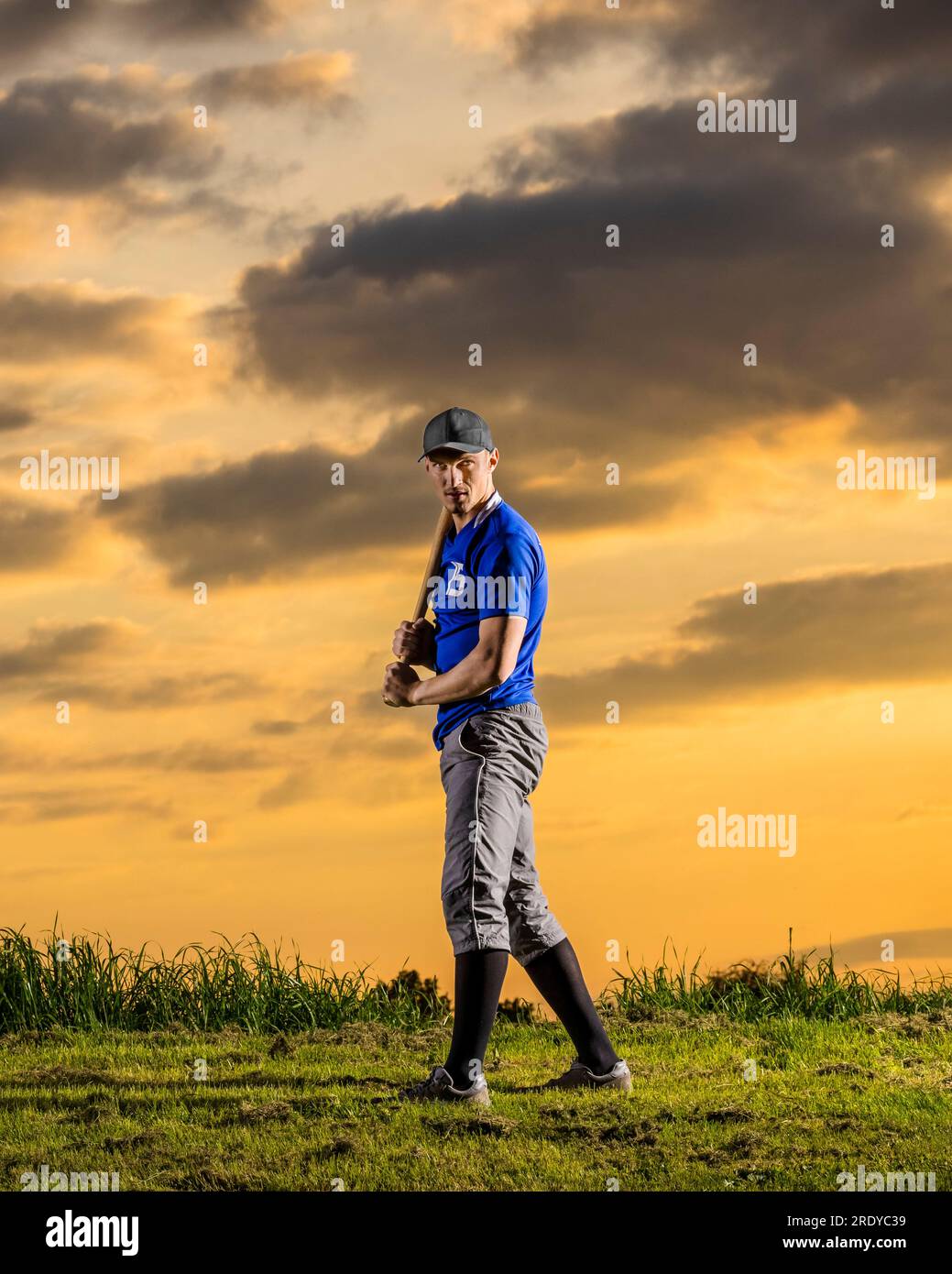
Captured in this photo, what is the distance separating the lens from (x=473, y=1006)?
580 cm

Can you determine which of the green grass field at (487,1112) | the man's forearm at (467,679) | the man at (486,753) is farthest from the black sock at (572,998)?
the man's forearm at (467,679)

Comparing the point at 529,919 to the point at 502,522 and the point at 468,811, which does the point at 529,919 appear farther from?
the point at 502,522

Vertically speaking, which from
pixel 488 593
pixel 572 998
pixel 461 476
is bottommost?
pixel 572 998

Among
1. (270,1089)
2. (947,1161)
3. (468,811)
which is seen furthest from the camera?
(270,1089)

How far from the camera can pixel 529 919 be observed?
6.10 m

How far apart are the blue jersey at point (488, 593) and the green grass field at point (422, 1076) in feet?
5.33

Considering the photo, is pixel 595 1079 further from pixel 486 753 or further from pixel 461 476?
pixel 461 476

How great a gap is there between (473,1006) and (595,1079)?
80cm

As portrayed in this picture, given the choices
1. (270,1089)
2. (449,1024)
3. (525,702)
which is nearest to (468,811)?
(525,702)

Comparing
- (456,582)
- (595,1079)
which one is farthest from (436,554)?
(595,1079)

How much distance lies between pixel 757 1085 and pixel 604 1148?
4.95 ft
